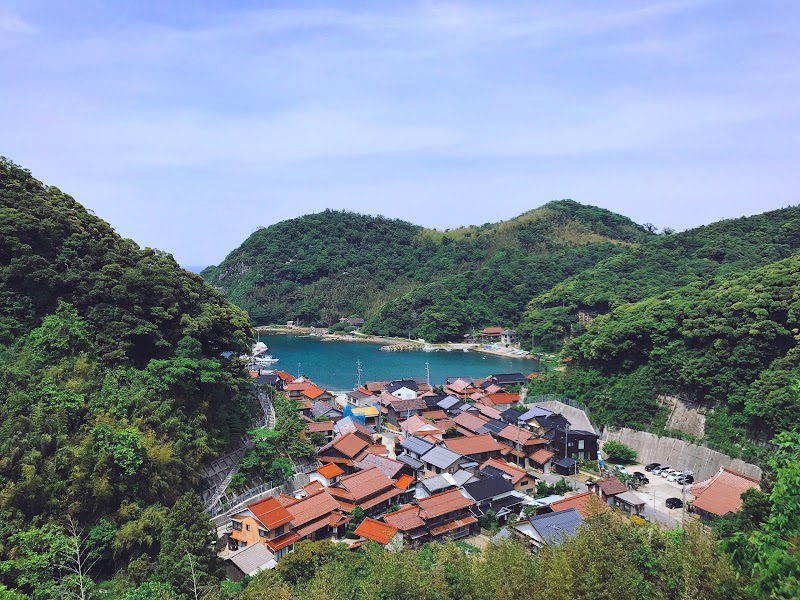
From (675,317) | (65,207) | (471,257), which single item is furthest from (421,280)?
(65,207)

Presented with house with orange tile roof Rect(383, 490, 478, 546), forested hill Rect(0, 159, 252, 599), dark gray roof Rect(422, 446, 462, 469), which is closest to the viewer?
forested hill Rect(0, 159, 252, 599)

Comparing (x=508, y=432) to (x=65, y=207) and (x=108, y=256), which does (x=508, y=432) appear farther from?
(x=65, y=207)

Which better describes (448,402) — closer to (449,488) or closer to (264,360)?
(449,488)

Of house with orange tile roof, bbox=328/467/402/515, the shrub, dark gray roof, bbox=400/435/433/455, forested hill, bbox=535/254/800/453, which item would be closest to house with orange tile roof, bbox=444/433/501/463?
dark gray roof, bbox=400/435/433/455

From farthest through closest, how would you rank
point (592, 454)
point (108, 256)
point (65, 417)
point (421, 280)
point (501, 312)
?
1. point (421, 280)
2. point (501, 312)
3. point (592, 454)
4. point (108, 256)
5. point (65, 417)

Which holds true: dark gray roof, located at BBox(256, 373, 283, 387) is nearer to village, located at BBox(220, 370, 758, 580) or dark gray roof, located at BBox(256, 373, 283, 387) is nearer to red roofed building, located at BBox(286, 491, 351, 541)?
village, located at BBox(220, 370, 758, 580)

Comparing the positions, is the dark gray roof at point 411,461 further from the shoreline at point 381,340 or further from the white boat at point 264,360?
the shoreline at point 381,340
